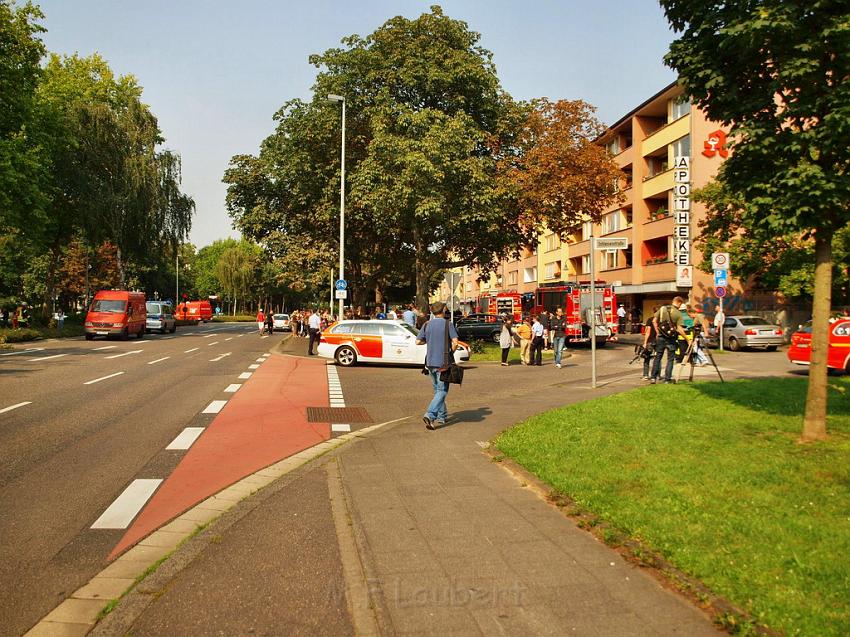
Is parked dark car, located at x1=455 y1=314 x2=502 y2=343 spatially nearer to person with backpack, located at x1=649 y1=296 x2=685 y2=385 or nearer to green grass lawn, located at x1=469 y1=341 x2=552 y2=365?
green grass lawn, located at x1=469 y1=341 x2=552 y2=365

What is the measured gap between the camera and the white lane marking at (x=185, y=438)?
27.8ft

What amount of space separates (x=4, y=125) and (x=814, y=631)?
35.9 meters

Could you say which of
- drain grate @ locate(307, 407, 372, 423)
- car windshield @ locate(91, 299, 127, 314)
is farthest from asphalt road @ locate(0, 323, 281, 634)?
car windshield @ locate(91, 299, 127, 314)

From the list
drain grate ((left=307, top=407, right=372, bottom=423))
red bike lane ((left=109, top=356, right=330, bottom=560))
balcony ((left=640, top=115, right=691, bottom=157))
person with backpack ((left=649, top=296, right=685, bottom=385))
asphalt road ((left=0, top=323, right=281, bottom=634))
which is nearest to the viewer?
asphalt road ((left=0, top=323, right=281, bottom=634))

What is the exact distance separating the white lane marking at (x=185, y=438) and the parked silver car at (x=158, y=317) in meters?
40.6

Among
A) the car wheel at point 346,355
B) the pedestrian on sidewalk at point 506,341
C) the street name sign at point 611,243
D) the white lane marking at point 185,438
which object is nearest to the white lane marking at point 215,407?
the white lane marking at point 185,438

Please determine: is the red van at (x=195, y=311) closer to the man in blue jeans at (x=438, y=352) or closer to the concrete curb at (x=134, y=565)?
the man in blue jeans at (x=438, y=352)

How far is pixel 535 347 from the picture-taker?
22.6m

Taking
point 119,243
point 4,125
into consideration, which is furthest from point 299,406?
point 119,243

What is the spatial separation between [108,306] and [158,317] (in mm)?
11287

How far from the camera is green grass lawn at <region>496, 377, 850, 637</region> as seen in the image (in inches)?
147

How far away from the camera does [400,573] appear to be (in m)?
4.15

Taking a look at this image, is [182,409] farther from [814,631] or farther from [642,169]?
[642,169]

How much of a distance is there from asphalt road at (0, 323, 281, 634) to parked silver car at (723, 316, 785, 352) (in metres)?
21.0
